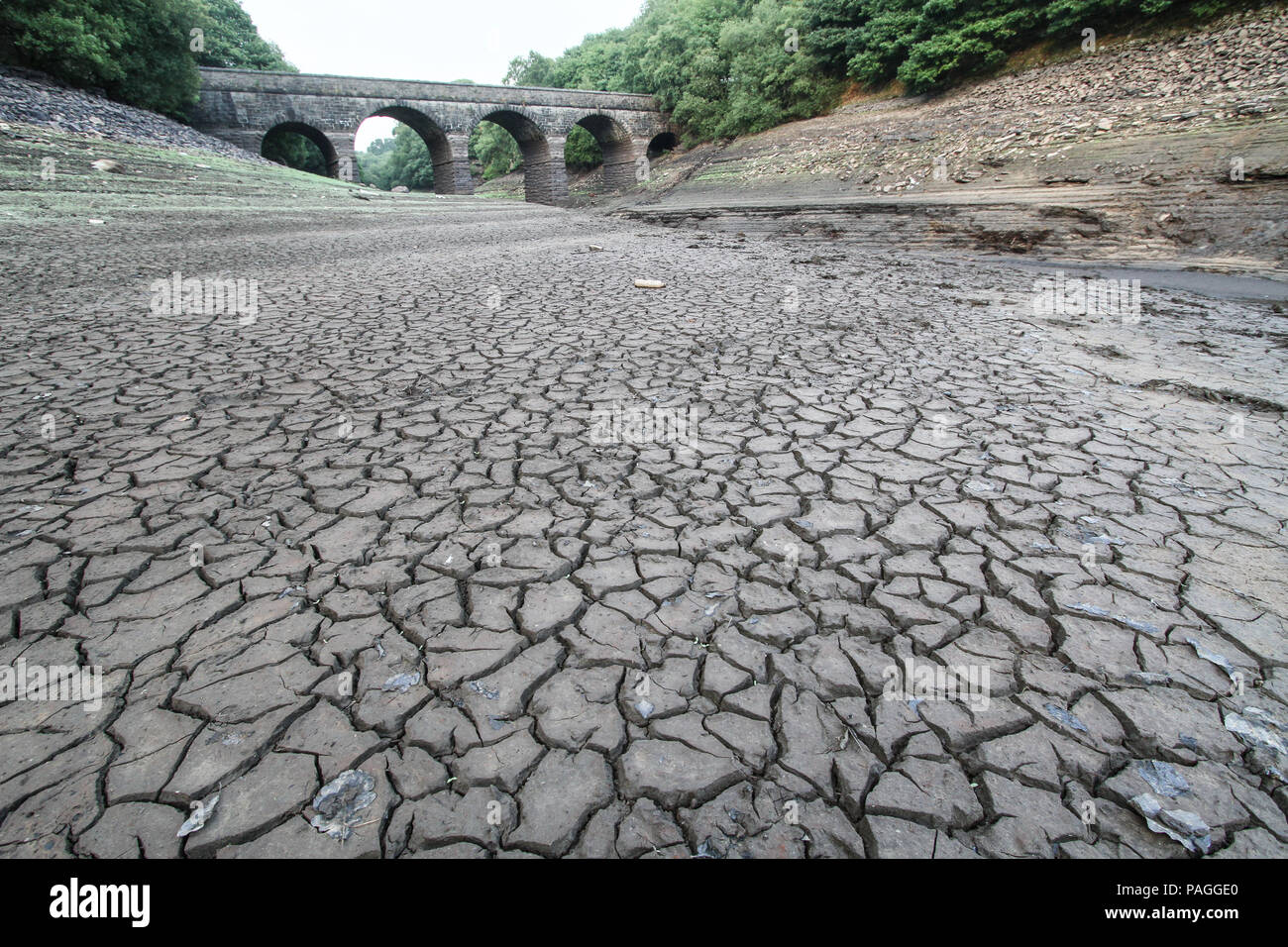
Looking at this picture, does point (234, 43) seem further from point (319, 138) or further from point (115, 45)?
point (115, 45)

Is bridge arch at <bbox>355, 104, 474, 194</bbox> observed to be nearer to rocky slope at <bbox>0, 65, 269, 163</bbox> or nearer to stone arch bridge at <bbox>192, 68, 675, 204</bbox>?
stone arch bridge at <bbox>192, 68, 675, 204</bbox>

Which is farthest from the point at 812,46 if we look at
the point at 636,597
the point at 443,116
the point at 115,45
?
the point at 636,597

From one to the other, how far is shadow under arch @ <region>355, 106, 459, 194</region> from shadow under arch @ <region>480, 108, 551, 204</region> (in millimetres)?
2541

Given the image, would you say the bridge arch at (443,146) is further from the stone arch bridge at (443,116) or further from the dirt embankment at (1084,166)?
the dirt embankment at (1084,166)

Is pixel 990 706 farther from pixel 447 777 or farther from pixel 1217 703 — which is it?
pixel 447 777

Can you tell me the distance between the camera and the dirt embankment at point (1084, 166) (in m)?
9.60

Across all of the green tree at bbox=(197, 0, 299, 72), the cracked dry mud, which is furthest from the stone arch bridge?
the cracked dry mud

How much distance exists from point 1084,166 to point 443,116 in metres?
29.0

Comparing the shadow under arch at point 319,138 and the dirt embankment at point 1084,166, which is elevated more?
the shadow under arch at point 319,138

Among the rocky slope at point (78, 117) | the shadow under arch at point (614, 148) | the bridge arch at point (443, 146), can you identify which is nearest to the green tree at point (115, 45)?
the rocky slope at point (78, 117)

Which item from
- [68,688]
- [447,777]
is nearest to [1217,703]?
[447,777]

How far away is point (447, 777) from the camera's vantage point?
162 cm

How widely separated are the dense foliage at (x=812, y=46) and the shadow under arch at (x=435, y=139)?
1222cm

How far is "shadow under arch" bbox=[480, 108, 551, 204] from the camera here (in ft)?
110
